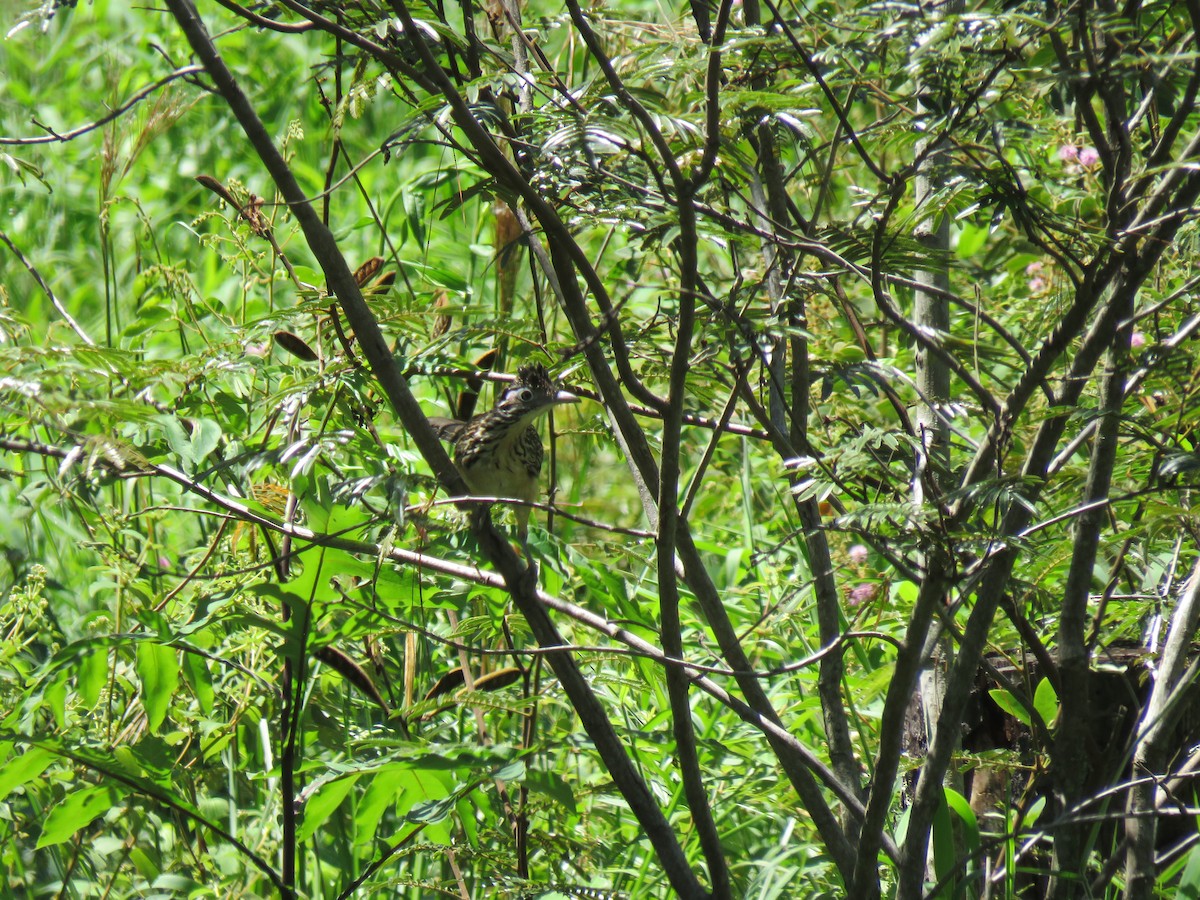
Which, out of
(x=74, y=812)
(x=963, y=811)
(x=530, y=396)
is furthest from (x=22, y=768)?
(x=963, y=811)

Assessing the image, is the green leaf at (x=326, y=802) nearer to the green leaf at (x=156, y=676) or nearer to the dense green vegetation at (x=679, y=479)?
the dense green vegetation at (x=679, y=479)

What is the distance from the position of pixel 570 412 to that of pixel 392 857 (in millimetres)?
1793

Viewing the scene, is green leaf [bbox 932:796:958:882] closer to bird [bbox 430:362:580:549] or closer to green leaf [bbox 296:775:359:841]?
green leaf [bbox 296:775:359:841]

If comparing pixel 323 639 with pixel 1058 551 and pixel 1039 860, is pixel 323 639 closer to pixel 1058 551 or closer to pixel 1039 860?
pixel 1058 551

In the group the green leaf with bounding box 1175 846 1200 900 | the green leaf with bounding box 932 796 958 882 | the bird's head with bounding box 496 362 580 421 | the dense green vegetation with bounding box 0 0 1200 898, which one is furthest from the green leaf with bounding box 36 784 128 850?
the green leaf with bounding box 1175 846 1200 900

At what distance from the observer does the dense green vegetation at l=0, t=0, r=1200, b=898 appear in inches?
65.7

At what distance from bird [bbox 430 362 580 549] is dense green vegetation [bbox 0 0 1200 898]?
26 centimetres

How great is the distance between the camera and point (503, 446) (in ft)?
10.2

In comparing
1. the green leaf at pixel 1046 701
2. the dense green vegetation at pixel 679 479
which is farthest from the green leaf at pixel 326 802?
the green leaf at pixel 1046 701

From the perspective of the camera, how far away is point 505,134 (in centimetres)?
205

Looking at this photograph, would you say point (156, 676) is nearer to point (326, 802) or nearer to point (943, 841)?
point (326, 802)

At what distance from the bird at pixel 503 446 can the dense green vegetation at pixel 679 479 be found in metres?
0.26

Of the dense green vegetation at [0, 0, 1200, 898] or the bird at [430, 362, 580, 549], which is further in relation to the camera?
the bird at [430, 362, 580, 549]

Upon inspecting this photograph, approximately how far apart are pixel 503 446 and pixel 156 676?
126cm
